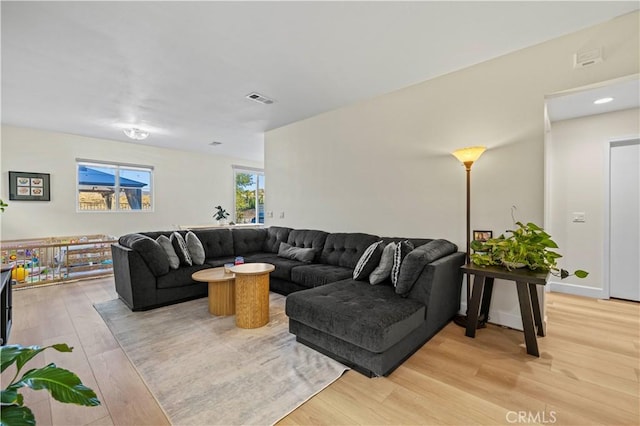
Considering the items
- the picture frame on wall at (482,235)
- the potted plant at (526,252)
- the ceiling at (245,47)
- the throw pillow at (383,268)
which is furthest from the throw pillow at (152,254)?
the picture frame on wall at (482,235)

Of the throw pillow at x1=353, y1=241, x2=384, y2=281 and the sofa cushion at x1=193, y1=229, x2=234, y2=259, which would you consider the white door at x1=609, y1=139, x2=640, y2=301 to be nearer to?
the throw pillow at x1=353, y1=241, x2=384, y2=281

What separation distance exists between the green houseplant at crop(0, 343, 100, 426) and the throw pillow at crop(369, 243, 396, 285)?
7.44 feet

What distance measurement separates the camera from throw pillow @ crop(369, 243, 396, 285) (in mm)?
2766

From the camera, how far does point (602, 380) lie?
1.94 m

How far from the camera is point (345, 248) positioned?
3.67 m

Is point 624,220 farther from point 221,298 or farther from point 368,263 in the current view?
point 221,298

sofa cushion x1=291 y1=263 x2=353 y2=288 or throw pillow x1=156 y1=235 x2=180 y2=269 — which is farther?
throw pillow x1=156 y1=235 x2=180 y2=269

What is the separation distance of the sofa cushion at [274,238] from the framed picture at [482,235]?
2.63m

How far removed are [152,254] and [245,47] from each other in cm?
240

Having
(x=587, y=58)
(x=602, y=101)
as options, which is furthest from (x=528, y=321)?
(x=602, y=101)

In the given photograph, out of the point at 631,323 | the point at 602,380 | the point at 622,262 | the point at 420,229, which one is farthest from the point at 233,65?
the point at 622,262

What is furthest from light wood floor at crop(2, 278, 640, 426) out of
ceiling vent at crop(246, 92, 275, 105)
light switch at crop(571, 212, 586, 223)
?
ceiling vent at crop(246, 92, 275, 105)

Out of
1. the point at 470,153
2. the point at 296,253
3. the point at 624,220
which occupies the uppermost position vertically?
the point at 470,153

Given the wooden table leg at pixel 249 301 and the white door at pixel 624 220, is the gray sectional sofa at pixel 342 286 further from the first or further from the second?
the white door at pixel 624 220
